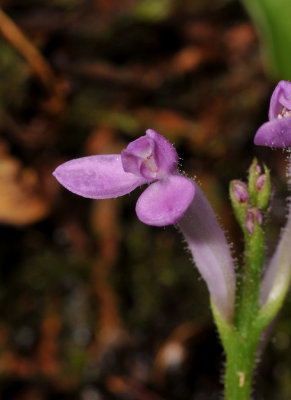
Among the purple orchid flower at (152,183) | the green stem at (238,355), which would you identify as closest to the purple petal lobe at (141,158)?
the purple orchid flower at (152,183)

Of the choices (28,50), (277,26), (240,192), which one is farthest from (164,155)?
(28,50)

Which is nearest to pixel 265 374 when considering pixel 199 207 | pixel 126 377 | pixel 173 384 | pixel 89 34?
pixel 173 384

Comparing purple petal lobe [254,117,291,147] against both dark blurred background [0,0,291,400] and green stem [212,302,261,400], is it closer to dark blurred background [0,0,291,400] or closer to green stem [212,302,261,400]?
green stem [212,302,261,400]

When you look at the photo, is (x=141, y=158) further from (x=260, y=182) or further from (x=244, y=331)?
(x=244, y=331)

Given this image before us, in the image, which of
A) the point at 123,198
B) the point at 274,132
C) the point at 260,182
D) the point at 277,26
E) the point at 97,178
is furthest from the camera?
the point at 123,198

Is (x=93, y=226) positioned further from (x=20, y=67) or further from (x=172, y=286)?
(x=20, y=67)

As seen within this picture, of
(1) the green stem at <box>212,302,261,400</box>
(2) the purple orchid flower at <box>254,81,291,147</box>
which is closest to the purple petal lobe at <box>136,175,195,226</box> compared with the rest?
(2) the purple orchid flower at <box>254,81,291,147</box>
